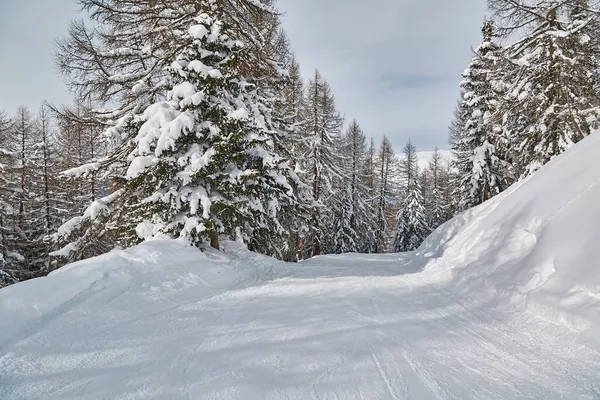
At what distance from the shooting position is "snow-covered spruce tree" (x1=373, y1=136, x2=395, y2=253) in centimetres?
3259

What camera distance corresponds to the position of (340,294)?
19.0 feet

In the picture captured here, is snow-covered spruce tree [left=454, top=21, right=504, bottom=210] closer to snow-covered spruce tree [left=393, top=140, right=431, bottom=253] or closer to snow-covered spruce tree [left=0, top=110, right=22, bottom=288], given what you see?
snow-covered spruce tree [left=393, top=140, right=431, bottom=253]

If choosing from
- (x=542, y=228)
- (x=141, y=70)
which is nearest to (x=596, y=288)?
(x=542, y=228)

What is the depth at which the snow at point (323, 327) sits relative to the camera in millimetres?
2795

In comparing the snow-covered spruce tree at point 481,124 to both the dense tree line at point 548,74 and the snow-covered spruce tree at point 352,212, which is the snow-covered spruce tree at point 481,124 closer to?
the dense tree line at point 548,74

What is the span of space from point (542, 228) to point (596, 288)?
2.12 metres

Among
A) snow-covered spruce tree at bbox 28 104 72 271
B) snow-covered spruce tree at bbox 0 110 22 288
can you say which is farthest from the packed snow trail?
snow-covered spruce tree at bbox 28 104 72 271

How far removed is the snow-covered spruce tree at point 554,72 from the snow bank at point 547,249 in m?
5.59

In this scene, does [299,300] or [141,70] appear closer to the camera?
[299,300]

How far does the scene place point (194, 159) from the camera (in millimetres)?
7469

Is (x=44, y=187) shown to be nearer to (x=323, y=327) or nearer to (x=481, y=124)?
(x=323, y=327)

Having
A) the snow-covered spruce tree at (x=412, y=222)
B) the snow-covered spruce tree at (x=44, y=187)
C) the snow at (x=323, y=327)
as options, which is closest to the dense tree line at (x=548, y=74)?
the snow at (x=323, y=327)

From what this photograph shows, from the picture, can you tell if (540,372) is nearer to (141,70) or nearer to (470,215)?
(470,215)

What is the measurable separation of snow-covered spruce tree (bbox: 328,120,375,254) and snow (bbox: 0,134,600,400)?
18.7 metres
